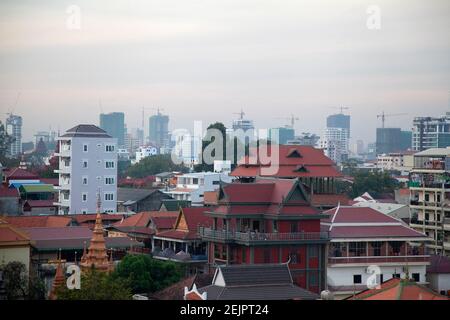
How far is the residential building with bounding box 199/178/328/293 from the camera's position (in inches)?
1292

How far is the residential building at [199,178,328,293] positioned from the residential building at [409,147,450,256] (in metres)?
8.85

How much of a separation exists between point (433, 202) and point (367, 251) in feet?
30.4

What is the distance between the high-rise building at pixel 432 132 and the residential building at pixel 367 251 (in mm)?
67094

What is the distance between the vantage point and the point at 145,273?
106ft

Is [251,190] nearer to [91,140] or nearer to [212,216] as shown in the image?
[212,216]

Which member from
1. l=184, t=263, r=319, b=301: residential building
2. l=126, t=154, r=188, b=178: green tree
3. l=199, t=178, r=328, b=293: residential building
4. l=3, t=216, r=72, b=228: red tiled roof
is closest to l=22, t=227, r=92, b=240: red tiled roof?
l=3, t=216, r=72, b=228: red tiled roof

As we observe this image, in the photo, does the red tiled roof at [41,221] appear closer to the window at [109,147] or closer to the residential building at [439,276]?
the window at [109,147]

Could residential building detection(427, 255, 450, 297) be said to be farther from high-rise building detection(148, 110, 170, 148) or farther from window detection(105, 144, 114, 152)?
high-rise building detection(148, 110, 170, 148)

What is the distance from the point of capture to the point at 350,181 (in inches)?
2945

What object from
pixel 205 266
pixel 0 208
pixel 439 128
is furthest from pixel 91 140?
pixel 439 128

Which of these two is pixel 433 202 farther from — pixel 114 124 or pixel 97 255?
pixel 114 124

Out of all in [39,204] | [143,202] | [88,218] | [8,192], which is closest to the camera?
[88,218]

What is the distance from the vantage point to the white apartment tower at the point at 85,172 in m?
56.4

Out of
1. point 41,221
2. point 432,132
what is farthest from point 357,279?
point 432,132
